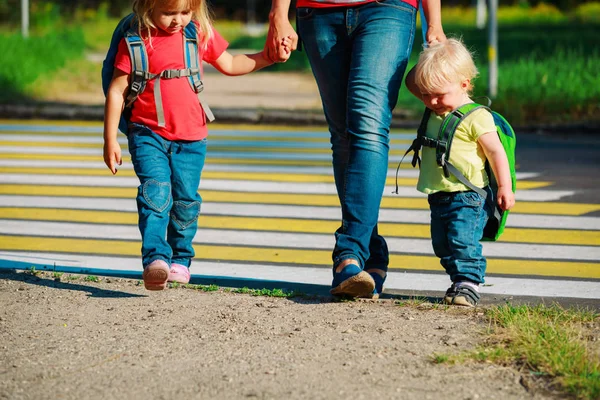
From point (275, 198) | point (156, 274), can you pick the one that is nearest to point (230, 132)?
point (275, 198)

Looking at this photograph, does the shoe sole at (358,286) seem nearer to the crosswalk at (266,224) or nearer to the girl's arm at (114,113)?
the crosswalk at (266,224)

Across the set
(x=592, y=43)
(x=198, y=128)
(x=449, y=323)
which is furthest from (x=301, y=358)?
(x=592, y=43)

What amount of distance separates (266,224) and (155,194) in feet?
6.74

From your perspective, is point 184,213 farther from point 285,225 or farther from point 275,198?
point 275,198

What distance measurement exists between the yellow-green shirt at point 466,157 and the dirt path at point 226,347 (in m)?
0.52

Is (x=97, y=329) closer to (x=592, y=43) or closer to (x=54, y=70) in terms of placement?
(x=54, y=70)

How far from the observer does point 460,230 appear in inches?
178

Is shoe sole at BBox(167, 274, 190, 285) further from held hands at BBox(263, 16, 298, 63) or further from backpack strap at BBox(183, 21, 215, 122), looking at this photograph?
held hands at BBox(263, 16, 298, 63)

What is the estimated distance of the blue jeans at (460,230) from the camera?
14.8ft

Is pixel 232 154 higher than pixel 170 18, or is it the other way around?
pixel 170 18

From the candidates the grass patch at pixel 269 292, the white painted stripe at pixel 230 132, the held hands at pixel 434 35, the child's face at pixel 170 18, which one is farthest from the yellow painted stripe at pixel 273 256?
the white painted stripe at pixel 230 132

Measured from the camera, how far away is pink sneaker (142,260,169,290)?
4473mm

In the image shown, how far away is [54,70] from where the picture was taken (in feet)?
57.6

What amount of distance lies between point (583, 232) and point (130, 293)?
2.89m
